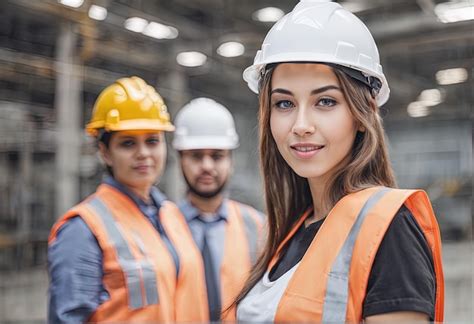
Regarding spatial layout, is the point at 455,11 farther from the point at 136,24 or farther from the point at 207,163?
the point at 136,24

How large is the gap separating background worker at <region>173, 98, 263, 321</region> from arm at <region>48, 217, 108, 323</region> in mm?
561

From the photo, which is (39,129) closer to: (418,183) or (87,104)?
(87,104)

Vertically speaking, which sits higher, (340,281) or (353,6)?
(353,6)

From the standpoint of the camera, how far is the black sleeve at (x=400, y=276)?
2.39 ft

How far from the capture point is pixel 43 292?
312cm

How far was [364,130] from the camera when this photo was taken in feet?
2.96

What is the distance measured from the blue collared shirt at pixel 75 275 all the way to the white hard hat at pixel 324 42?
840mm

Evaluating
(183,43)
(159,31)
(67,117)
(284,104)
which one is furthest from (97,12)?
(284,104)

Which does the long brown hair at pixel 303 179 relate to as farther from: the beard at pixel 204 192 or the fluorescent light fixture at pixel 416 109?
the fluorescent light fixture at pixel 416 109

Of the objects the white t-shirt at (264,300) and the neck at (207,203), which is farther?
the neck at (207,203)

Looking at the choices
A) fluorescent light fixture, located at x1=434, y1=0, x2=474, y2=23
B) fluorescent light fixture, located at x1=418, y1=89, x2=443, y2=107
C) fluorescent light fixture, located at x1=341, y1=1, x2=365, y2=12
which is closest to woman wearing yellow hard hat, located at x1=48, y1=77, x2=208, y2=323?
fluorescent light fixture, located at x1=341, y1=1, x2=365, y2=12

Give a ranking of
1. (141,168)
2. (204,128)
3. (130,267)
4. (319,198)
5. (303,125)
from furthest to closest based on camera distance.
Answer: (204,128) < (141,168) < (130,267) < (319,198) < (303,125)

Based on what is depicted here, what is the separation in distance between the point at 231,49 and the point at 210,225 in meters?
0.73

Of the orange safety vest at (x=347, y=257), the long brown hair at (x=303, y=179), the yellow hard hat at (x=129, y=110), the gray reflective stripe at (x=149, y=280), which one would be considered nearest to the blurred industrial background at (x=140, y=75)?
the yellow hard hat at (x=129, y=110)
